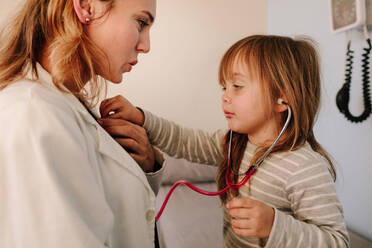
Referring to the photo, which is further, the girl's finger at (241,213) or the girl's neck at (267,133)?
the girl's neck at (267,133)

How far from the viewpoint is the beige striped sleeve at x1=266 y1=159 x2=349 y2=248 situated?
0.61 m

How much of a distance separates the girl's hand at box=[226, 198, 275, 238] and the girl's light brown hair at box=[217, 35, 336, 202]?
0.21m

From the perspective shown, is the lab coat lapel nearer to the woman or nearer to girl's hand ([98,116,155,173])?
the woman

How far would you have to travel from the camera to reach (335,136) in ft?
4.99

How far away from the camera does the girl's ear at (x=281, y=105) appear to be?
80 centimetres

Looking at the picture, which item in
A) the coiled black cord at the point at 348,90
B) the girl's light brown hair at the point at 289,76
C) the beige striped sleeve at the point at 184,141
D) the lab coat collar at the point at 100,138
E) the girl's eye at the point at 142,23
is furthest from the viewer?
the coiled black cord at the point at 348,90

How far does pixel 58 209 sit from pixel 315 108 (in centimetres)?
78

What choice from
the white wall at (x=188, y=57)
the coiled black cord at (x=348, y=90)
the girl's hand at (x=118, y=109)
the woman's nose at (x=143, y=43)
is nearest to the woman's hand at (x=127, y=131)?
the girl's hand at (x=118, y=109)

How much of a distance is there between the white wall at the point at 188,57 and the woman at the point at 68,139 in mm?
1385

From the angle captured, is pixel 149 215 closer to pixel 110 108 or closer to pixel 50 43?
pixel 110 108

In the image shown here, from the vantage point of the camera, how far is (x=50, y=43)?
63 centimetres

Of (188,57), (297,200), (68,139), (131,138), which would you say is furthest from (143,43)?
(188,57)

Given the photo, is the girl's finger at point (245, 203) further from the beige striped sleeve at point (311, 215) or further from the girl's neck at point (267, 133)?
the girl's neck at point (267, 133)

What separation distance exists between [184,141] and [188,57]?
4.32 feet
